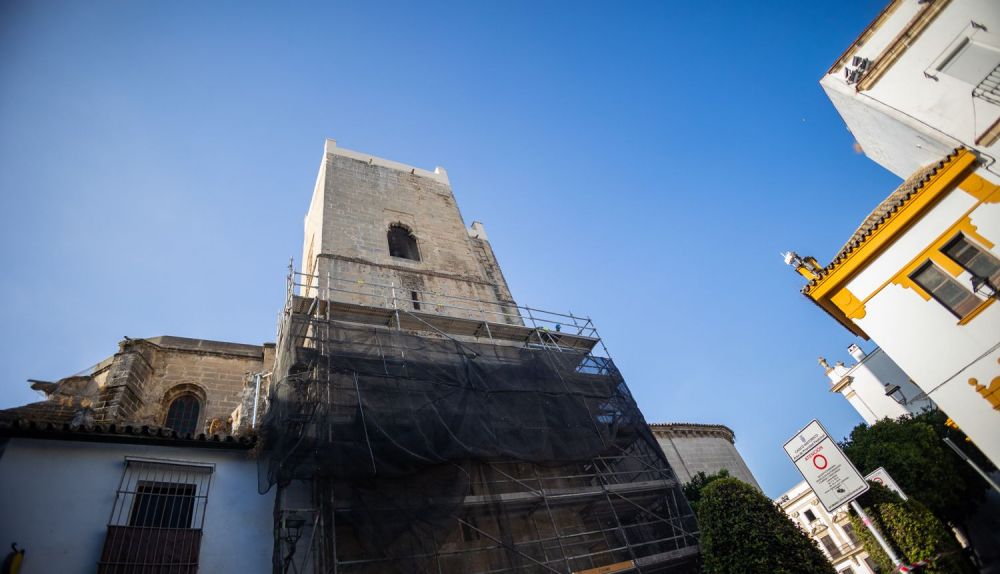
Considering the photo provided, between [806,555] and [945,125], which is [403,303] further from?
[945,125]

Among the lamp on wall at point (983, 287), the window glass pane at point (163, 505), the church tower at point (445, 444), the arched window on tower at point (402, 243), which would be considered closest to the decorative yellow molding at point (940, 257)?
the lamp on wall at point (983, 287)

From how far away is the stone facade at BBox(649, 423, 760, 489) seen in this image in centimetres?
2038

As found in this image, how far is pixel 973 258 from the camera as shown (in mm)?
9805

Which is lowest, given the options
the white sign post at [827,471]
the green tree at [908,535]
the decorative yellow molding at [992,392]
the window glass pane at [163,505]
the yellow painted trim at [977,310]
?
the green tree at [908,535]

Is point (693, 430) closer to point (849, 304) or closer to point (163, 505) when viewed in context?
point (849, 304)

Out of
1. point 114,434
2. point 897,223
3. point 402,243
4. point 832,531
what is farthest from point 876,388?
point 114,434

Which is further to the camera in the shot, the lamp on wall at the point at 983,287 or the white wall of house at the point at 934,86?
the white wall of house at the point at 934,86

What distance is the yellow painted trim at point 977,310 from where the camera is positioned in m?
9.23

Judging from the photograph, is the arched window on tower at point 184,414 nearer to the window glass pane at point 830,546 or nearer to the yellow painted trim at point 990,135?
the yellow painted trim at point 990,135

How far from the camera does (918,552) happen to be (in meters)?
8.45

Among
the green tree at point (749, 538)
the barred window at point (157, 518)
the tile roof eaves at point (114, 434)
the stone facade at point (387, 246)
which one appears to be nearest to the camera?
the barred window at point (157, 518)

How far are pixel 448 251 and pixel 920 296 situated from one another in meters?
11.8

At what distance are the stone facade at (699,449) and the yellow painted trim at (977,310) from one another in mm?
12334

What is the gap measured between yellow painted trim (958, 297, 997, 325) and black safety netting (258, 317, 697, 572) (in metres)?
6.48
